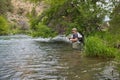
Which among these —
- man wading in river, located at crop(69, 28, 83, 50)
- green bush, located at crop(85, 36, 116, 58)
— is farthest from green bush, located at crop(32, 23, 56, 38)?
green bush, located at crop(85, 36, 116, 58)

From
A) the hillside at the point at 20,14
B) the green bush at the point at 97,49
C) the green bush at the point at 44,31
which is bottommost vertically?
the green bush at the point at 97,49

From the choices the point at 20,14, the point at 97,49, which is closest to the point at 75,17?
the point at 97,49

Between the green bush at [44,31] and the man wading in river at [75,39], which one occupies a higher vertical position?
the green bush at [44,31]

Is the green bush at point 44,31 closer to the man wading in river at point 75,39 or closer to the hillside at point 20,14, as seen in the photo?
the man wading in river at point 75,39

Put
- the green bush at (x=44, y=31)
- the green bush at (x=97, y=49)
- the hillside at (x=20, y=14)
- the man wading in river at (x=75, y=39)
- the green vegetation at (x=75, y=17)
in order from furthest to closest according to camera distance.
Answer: the hillside at (x=20, y=14) → the green bush at (x=44, y=31) → the green vegetation at (x=75, y=17) → the man wading in river at (x=75, y=39) → the green bush at (x=97, y=49)

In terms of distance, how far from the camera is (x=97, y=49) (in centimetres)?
1784

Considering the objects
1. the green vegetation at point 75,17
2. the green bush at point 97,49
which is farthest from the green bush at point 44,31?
the green bush at point 97,49

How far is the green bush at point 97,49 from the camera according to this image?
58.0ft

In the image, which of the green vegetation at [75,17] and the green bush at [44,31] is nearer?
the green vegetation at [75,17]

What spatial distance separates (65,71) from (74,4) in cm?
1561

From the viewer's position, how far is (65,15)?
29.7 meters

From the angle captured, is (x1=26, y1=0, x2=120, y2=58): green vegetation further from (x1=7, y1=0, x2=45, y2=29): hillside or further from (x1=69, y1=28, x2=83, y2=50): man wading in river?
(x1=7, y1=0, x2=45, y2=29): hillside

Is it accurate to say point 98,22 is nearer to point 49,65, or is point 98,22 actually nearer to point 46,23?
point 46,23

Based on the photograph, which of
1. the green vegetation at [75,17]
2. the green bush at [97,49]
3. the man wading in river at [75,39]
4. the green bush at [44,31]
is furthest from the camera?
the green bush at [44,31]
